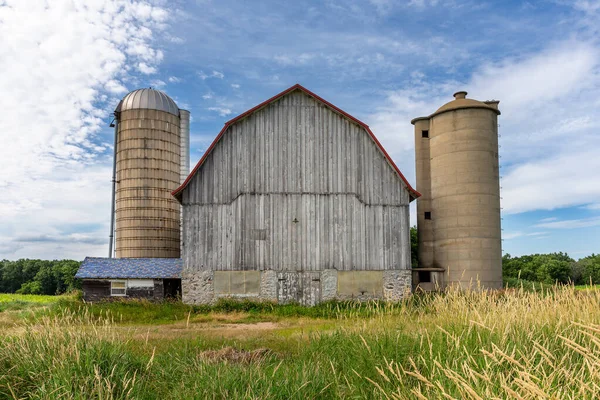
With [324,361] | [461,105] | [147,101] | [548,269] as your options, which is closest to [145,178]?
[147,101]

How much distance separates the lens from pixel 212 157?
73.0 feet

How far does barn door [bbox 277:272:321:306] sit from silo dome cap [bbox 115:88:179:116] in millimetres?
14356

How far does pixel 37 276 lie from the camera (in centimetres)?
5556

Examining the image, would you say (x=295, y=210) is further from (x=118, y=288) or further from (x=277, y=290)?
(x=118, y=288)

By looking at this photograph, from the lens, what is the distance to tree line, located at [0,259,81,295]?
53.3m

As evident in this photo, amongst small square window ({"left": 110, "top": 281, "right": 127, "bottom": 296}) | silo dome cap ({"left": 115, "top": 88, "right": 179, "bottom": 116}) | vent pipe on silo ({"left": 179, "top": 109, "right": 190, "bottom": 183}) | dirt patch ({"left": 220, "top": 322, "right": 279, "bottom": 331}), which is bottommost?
dirt patch ({"left": 220, "top": 322, "right": 279, "bottom": 331})

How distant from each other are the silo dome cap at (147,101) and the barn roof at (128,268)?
9.68 meters

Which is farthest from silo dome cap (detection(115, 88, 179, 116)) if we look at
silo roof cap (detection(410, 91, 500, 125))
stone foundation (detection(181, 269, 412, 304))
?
silo roof cap (detection(410, 91, 500, 125))

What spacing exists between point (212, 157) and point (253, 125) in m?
2.41

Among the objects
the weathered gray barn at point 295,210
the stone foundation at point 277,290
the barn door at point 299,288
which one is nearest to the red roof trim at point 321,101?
the weathered gray barn at point 295,210

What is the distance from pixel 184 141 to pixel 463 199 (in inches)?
690

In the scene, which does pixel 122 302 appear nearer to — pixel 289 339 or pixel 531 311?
pixel 289 339

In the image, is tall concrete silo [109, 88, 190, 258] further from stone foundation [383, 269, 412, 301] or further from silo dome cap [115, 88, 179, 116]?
stone foundation [383, 269, 412, 301]

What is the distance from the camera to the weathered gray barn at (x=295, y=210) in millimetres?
21609
